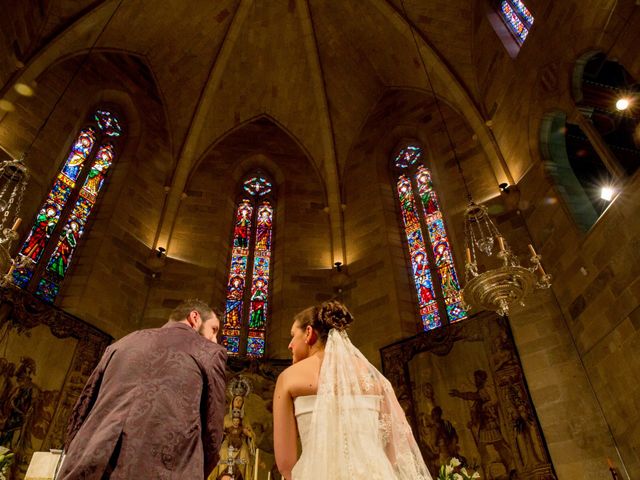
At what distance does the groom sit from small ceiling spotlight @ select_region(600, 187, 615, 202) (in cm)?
638

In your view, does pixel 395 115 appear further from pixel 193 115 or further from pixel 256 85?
pixel 193 115

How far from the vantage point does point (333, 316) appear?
259cm

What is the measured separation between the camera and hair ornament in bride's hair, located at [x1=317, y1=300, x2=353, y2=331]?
2570 mm

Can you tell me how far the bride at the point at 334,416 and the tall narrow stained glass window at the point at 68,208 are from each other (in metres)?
7.28

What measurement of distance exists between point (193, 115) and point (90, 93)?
2353 mm

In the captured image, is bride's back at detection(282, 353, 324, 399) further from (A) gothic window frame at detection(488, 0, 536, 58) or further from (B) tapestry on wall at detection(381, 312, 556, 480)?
(A) gothic window frame at detection(488, 0, 536, 58)

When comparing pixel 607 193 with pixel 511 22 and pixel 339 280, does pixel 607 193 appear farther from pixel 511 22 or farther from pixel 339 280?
pixel 339 280

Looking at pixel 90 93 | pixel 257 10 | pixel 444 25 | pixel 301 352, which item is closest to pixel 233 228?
pixel 90 93

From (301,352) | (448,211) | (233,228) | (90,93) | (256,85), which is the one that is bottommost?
(301,352)

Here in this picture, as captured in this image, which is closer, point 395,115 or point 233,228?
point 233,228

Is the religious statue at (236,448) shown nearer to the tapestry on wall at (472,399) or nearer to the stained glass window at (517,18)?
the tapestry on wall at (472,399)

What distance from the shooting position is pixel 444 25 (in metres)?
11.0

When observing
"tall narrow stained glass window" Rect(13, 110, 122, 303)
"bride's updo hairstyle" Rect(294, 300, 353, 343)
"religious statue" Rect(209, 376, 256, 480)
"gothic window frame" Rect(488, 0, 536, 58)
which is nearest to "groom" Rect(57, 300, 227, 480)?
"bride's updo hairstyle" Rect(294, 300, 353, 343)

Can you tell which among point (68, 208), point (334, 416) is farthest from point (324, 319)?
point (68, 208)
